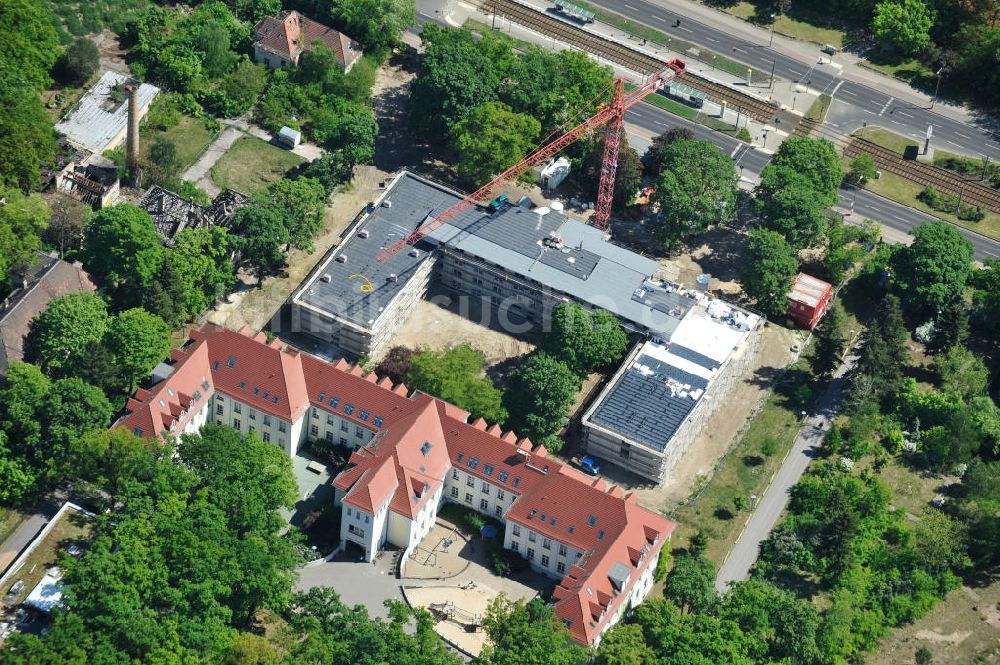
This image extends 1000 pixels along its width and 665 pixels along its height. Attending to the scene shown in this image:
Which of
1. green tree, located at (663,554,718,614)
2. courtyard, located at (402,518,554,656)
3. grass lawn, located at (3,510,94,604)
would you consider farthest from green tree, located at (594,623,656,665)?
grass lawn, located at (3,510,94,604)

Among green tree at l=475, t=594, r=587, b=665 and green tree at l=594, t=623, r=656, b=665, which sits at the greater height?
green tree at l=594, t=623, r=656, b=665

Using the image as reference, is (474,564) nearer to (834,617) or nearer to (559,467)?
(559,467)

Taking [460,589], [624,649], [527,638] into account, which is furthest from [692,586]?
[460,589]

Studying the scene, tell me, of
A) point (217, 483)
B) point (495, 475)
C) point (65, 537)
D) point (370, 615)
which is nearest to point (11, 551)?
point (65, 537)

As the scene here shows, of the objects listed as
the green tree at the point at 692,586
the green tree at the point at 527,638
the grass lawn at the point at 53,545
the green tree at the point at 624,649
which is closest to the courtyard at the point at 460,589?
the green tree at the point at 527,638

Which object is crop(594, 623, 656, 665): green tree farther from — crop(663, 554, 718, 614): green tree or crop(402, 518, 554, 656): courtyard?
crop(402, 518, 554, 656): courtyard

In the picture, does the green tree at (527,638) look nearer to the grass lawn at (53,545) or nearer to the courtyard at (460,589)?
the courtyard at (460,589)
